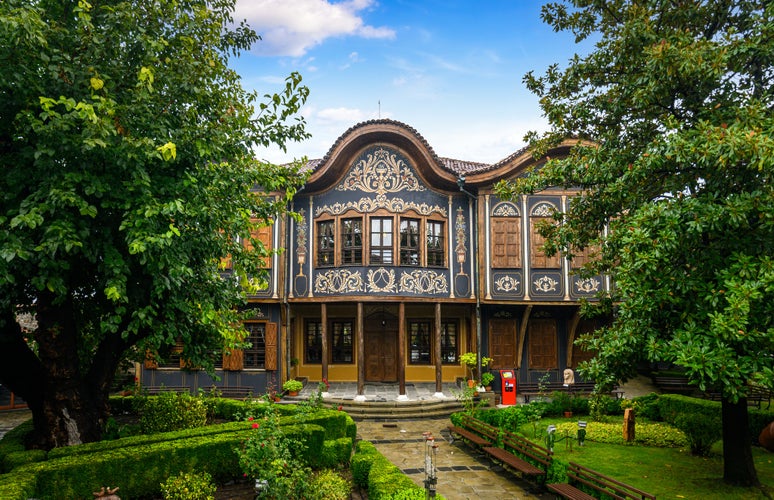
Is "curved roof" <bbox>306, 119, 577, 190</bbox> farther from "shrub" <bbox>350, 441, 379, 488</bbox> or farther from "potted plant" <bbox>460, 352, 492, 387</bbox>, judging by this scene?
"shrub" <bbox>350, 441, 379, 488</bbox>

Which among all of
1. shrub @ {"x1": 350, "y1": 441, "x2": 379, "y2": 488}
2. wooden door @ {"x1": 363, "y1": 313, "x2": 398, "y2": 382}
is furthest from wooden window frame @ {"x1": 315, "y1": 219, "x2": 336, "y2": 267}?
shrub @ {"x1": 350, "y1": 441, "x2": 379, "y2": 488}

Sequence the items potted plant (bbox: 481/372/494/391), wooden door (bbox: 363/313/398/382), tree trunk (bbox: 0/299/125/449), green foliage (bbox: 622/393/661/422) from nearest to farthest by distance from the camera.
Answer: tree trunk (bbox: 0/299/125/449) < green foliage (bbox: 622/393/661/422) < potted plant (bbox: 481/372/494/391) < wooden door (bbox: 363/313/398/382)

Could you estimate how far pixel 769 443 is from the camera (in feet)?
38.3

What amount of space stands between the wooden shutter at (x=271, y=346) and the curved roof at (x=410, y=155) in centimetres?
541

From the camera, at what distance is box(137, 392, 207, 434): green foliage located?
432 inches

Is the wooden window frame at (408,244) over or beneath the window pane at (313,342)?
over

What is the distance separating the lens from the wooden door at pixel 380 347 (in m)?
19.7

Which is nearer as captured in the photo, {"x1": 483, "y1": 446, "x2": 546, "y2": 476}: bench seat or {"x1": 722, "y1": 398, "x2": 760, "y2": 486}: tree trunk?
{"x1": 722, "y1": 398, "x2": 760, "y2": 486}: tree trunk

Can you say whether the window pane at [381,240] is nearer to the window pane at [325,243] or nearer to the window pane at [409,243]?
the window pane at [409,243]

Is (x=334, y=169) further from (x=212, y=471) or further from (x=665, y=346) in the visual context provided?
(x=665, y=346)

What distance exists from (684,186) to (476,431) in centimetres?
747

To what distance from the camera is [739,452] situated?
8633 millimetres

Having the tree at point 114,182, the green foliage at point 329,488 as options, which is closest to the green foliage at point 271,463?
the green foliage at point 329,488

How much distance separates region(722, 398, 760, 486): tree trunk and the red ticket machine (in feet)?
26.8
